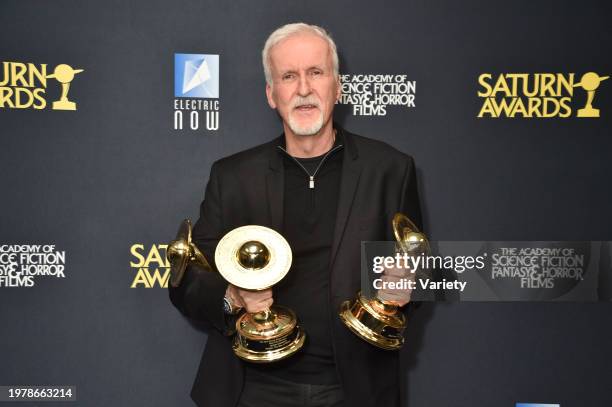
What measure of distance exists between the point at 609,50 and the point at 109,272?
2348mm

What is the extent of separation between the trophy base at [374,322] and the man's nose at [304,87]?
689 mm

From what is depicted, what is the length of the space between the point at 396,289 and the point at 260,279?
1.41 feet

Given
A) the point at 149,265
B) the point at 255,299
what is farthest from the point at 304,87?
the point at 149,265

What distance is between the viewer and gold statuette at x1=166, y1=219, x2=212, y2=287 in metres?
1.65

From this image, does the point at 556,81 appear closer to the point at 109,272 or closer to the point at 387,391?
the point at 387,391

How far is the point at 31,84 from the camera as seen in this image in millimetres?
2256

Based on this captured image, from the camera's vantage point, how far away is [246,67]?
7.51ft

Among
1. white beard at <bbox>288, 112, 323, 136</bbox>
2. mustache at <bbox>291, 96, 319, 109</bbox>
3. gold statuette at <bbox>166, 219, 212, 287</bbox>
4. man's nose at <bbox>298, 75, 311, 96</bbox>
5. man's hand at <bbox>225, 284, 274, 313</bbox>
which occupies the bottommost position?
man's hand at <bbox>225, 284, 274, 313</bbox>

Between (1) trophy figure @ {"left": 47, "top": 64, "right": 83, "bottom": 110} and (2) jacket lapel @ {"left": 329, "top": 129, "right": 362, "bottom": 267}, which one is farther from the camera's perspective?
(1) trophy figure @ {"left": 47, "top": 64, "right": 83, "bottom": 110}

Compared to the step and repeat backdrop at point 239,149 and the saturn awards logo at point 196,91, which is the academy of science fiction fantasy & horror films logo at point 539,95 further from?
the saturn awards logo at point 196,91

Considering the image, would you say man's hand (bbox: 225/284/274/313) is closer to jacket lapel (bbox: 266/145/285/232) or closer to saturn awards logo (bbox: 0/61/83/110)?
jacket lapel (bbox: 266/145/285/232)

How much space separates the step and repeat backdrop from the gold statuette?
2.07 feet

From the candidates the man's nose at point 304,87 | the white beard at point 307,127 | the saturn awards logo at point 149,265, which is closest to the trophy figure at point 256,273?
the white beard at point 307,127

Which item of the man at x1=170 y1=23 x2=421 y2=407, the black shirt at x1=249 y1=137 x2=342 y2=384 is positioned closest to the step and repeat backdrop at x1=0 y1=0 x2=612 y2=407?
the man at x1=170 y1=23 x2=421 y2=407
